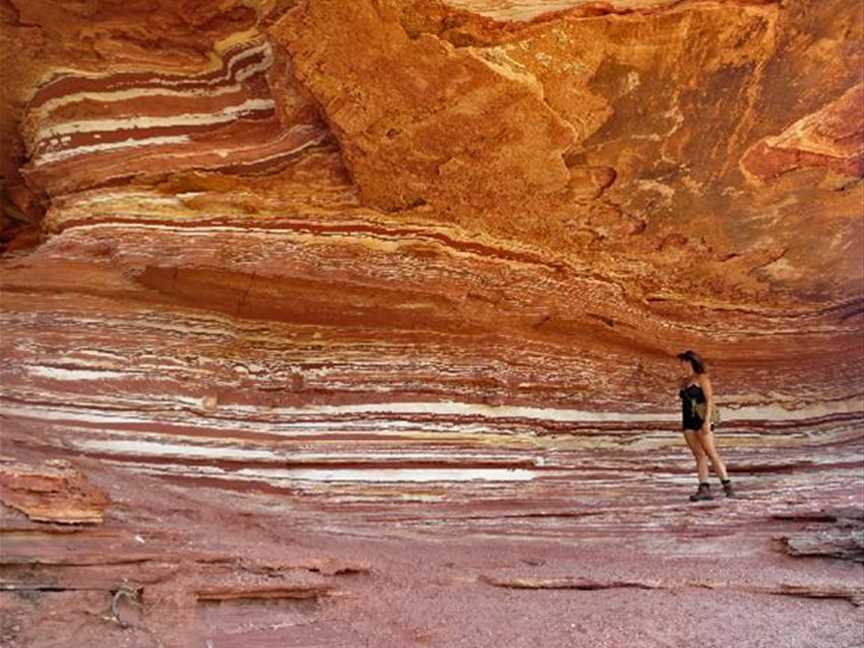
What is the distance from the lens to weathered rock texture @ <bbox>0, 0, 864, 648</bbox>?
19.2ft

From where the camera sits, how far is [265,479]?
21.2 feet

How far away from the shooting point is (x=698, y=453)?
695 centimetres

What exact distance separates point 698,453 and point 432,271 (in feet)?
8.22

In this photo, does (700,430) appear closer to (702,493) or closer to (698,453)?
(698,453)

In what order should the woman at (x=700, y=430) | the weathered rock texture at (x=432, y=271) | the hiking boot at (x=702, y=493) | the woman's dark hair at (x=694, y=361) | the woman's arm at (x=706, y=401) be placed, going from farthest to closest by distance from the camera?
the woman's dark hair at (x=694, y=361) → the woman's arm at (x=706, y=401) → the woman at (x=700, y=430) → the hiking boot at (x=702, y=493) → the weathered rock texture at (x=432, y=271)

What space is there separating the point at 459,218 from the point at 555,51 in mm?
1508

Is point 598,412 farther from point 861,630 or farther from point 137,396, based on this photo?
point 137,396

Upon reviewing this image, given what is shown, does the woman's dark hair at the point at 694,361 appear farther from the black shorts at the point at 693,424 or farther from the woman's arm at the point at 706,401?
the black shorts at the point at 693,424

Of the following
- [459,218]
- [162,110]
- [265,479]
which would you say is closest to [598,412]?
[459,218]

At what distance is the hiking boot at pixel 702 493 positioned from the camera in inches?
264

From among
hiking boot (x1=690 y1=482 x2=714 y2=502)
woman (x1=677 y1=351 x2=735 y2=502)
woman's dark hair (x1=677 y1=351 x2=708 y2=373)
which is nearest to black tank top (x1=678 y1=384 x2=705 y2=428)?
woman (x1=677 y1=351 x2=735 y2=502)

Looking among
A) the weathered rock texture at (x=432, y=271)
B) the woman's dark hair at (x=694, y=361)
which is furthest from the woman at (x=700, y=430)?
the weathered rock texture at (x=432, y=271)

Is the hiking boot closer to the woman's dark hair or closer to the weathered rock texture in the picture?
the weathered rock texture

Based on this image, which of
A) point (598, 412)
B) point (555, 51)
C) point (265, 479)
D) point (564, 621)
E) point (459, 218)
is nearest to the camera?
point (564, 621)
